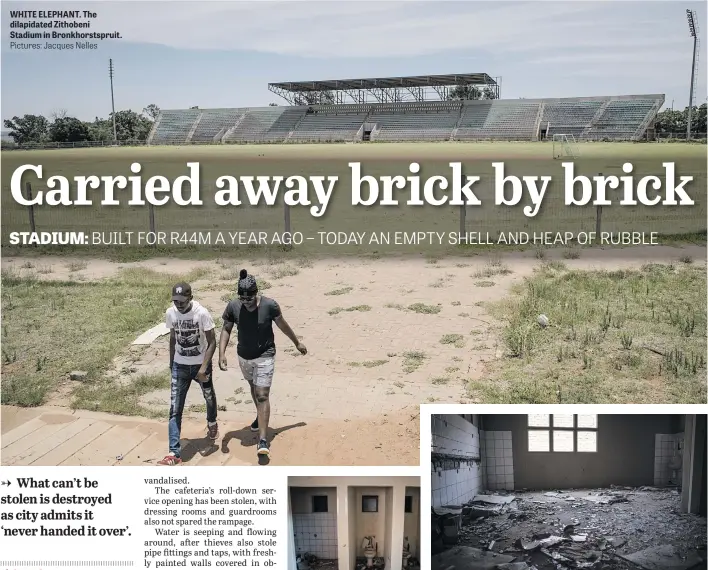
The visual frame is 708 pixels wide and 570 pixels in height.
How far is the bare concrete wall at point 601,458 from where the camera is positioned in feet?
19.1

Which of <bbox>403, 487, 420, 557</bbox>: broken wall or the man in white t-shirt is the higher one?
the man in white t-shirt

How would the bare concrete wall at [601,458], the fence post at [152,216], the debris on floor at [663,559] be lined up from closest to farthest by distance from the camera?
the debris on floor at [663,559], the bare concrete wall at [601,458], the fence post at [152,216]

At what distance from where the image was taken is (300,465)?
558 cm

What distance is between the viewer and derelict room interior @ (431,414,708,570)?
5598 mm

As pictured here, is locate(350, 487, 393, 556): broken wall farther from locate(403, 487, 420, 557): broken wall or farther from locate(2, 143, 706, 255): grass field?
locate(2, 143, 706, 255): grass field

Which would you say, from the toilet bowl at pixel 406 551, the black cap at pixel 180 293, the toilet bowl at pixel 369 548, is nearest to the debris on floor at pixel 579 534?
the toilet bowl at pixel 406 551

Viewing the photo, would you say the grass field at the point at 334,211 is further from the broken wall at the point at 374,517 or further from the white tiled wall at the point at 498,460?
the broken wall at the point at 374,517

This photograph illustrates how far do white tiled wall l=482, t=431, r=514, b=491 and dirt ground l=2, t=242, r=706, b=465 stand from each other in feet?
1.38

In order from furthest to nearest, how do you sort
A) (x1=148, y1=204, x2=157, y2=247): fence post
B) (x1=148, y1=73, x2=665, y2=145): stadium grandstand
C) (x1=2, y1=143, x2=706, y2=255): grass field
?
(x1=148, y1=73, x2=665, y2=145): stadium grandstand, (x1=2, y1=143, x2=706, y2=255): grass field, (x1=148, y1=204, x2=157, y2=247): fence post

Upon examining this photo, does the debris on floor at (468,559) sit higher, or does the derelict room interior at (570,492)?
the derelict room interior at (570,492)

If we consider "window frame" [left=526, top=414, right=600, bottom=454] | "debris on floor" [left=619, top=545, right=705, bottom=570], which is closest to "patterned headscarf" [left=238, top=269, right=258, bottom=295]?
"window frame" [left=526, top=414, right=600, bottom=454]

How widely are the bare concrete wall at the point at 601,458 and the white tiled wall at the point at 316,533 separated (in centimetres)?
158

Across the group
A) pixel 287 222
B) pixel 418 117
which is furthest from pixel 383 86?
pixel 287 222

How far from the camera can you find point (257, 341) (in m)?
5.42
